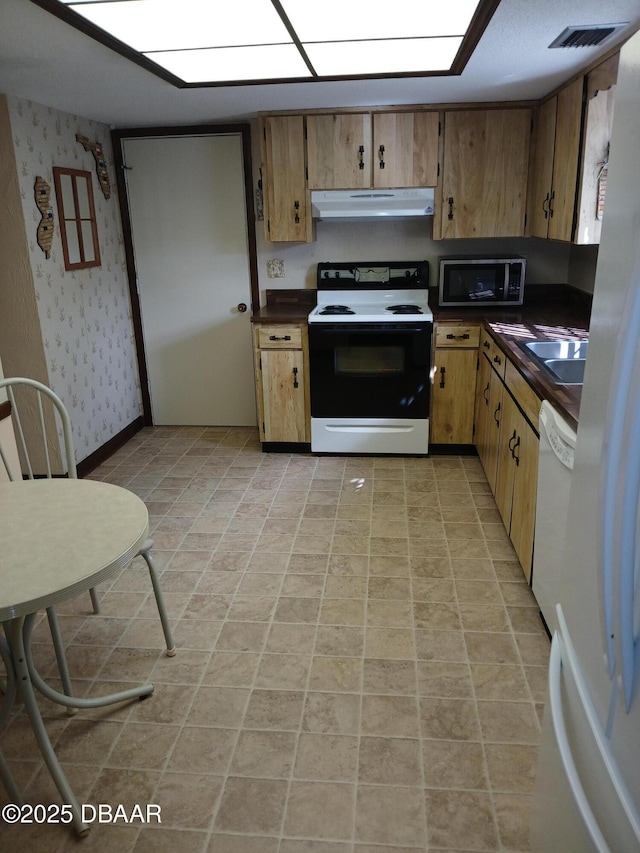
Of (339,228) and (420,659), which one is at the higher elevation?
(339,228)

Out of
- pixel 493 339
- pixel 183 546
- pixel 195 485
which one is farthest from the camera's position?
pixel 195 485

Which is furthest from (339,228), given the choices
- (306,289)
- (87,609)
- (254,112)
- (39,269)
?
(87,609)

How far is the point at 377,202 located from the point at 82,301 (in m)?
1.95

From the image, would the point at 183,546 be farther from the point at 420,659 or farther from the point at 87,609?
the point at 420,659

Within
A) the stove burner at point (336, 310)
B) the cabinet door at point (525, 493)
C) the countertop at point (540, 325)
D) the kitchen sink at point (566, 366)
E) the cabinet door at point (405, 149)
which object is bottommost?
the cabinet door at point (525, 493)

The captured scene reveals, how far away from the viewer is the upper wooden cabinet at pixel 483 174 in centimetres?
391

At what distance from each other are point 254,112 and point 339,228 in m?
0.93

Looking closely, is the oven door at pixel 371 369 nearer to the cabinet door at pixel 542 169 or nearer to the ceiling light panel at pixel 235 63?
the cabinet door at pixel 542 169

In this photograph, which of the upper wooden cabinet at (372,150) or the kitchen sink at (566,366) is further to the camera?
the upper wooden cabinet at (372,150)

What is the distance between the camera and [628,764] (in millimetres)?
923

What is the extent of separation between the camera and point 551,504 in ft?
7.48

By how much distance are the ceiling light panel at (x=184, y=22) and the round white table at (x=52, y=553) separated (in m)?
1.51

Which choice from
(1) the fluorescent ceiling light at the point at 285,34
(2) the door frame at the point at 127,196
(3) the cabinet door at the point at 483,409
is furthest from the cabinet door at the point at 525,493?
(2) the door frame at the point at 127,196

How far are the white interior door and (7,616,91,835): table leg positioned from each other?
129 inches
